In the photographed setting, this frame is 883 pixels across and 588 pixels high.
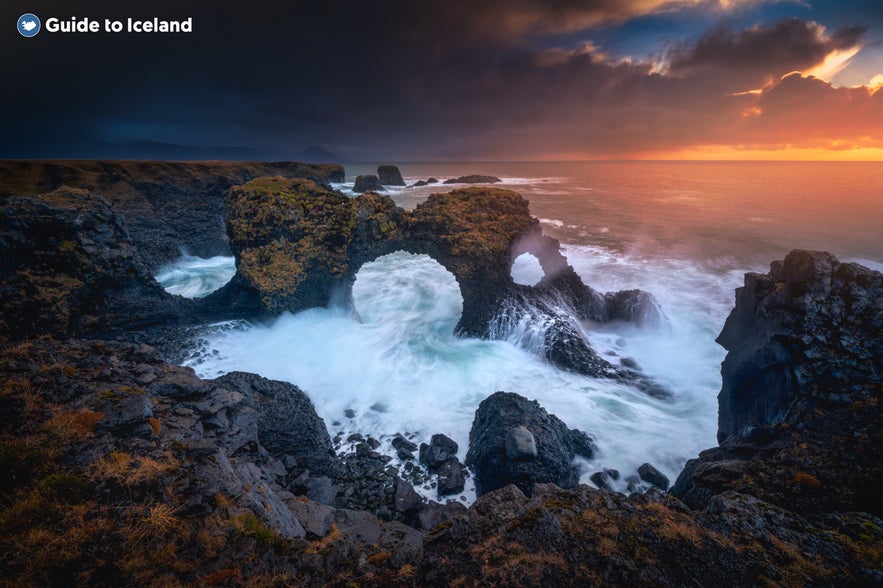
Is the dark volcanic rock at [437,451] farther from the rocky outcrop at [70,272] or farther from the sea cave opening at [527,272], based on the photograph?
the sea cave opening at [527,272]

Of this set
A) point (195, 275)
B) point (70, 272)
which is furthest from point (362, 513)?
point (195, 275)

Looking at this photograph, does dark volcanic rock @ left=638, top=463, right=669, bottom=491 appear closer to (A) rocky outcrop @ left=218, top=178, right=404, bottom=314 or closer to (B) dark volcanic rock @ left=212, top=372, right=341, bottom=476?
(B) dark volcanic rock @ left=212, top=372, right=341, bottom=476

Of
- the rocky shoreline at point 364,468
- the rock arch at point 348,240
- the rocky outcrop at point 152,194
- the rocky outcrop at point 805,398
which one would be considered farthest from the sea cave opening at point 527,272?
the rocky outcrop at point 152,194

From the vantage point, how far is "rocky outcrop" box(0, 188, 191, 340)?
507 inches

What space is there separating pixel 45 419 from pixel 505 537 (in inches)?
337

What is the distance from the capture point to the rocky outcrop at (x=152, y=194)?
1404 inches

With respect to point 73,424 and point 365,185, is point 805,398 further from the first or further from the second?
point 365,185

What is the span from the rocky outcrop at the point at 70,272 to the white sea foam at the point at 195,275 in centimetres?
1042

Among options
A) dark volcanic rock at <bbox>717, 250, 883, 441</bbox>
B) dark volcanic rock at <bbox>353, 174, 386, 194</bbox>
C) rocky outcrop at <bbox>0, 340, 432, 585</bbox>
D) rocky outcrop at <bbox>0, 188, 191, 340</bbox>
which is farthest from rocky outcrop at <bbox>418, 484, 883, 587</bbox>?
dark volcanic rock at <bbox>353, 174, 386, 194</bbox>

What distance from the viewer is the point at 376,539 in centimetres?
Answer: 707

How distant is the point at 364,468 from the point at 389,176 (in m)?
119

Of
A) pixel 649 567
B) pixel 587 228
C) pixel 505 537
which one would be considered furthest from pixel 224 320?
pixel 587 228

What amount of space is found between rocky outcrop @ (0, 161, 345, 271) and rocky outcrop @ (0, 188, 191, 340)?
1477cm

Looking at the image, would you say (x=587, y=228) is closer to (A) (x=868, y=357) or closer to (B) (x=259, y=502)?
(A) (x=868, y=357)
